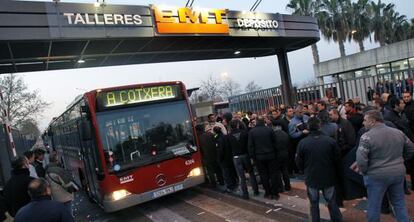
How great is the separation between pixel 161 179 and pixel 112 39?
602cm

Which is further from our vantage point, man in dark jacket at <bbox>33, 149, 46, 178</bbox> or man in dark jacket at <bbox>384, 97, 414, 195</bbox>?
man in dark jacket at <bbox>33, 149, 46, 178</bbox>

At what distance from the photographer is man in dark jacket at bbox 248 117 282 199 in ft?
26.0

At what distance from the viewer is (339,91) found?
526 inches

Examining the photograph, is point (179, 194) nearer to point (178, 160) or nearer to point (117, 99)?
point (178, 160)

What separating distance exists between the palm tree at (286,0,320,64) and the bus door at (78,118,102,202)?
36.7 metres

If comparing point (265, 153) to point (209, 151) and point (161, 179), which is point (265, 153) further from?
point (161, 179)

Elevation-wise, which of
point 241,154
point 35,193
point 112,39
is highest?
point 112,39

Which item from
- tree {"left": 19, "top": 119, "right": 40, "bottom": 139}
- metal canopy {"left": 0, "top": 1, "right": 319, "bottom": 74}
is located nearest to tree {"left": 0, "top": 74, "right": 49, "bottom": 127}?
tree {"left": 19, "top": 119, "right": 40, "bottom": 139}

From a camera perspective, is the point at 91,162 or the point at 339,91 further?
the point at 339,91

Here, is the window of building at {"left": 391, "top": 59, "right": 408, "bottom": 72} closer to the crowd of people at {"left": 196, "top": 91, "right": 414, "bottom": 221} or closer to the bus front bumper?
the crowd of people at {"left": 196, "top": 91, "right": 414, "bottom": 221}

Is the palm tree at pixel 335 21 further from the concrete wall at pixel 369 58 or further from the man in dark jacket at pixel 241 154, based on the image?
the man in dark jacket at pixel 241 154

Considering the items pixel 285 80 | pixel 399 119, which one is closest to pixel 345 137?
pixel 399 119

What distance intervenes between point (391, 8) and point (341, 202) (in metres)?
59.7

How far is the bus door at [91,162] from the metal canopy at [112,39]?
3.66 m
